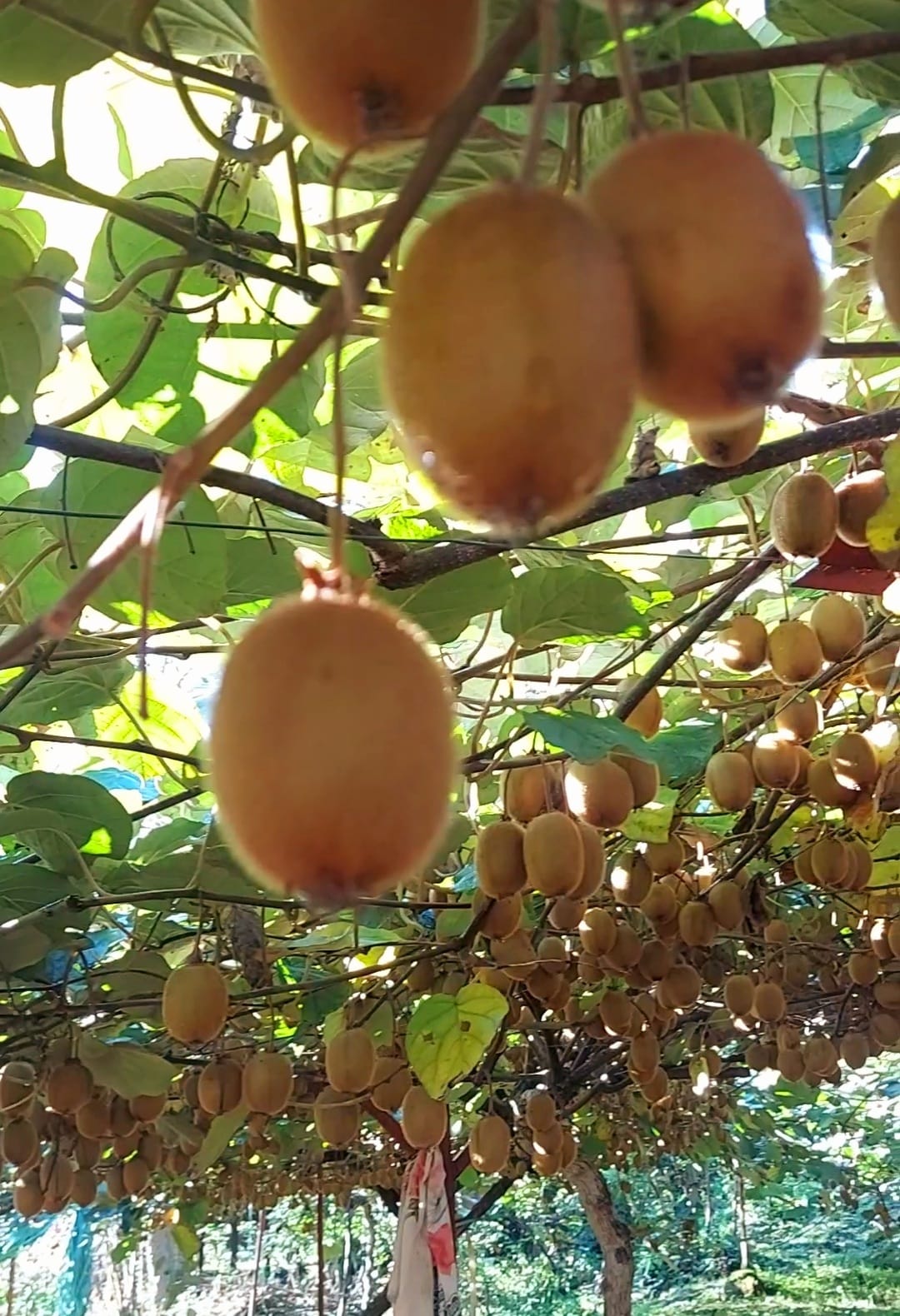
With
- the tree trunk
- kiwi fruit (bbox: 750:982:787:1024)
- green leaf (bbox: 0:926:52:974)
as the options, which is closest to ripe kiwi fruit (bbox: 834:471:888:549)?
green leaf (bbox: 0:926:52:974)

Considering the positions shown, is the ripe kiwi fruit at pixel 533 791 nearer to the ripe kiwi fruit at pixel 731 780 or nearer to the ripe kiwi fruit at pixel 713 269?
the ripe kiwi fruit at pixel 731 780

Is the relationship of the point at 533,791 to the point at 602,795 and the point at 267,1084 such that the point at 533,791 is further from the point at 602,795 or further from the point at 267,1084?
the point at 267,1084

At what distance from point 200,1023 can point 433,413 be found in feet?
4.02

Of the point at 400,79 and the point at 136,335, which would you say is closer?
the point at 400,79

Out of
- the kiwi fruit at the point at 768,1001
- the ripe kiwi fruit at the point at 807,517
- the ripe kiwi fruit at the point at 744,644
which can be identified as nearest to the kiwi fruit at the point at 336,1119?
the kiwi fruit at the point at 768,1001

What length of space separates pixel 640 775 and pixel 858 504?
0.41m

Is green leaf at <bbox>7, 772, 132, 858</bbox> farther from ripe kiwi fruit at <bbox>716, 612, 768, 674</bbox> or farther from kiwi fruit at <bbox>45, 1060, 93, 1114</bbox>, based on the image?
ripe kiwi fruit at <bbox>716, 612, 768, 674</bbox>

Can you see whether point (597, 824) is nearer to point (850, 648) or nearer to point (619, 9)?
point (850, 648)

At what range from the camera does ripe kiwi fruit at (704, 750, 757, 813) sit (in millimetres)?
1538

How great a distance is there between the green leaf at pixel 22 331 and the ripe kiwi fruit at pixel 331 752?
538 millimetres

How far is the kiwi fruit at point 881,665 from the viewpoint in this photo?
59.6 inches

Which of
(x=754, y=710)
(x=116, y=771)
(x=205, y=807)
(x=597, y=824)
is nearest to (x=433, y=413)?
(x=597, y=824)

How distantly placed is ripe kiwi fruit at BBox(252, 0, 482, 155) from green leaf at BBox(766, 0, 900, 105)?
42 cm

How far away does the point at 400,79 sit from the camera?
1.18 ft
